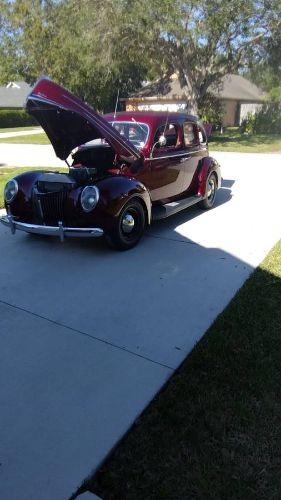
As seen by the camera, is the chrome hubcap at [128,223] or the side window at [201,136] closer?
the chrome hubcap at [128,223]

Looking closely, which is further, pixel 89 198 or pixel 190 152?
pixel 190 152

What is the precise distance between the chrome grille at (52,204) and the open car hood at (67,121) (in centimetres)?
94

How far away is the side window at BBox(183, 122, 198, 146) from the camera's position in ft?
22.1

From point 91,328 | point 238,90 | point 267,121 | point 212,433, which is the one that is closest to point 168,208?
point 91,328

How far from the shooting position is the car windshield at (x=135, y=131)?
589 cm

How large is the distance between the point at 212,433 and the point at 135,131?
465 cm

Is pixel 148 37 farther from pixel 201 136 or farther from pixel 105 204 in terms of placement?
pixel 105 204

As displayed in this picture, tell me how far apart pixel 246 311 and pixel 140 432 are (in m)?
1.75

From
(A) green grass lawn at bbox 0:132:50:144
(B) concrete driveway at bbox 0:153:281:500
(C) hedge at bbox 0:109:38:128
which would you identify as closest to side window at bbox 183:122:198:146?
(B) concrete driveway at bbox 0:153:281:500

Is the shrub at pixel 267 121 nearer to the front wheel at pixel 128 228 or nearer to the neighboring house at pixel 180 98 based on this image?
the neighboring house at pixel 180 98

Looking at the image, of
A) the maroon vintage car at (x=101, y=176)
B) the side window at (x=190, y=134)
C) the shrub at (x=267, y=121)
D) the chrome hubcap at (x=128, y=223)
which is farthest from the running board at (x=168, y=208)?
the shrub at (x=267, y=121)

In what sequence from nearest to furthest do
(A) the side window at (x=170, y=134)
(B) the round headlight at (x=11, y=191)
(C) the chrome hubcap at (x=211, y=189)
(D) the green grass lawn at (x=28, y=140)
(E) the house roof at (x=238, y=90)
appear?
(B) the round headlight at (x=11, y=191) < (A) the side window at (x=170, y=134) < (C) the chrome hubcap at (x=211, y=189) < (D) the green grass lawn at (x=28, y=140) < (E) the house roof at (x=238, y=90)

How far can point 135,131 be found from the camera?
6.05m

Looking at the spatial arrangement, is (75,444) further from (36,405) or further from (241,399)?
(241,399)
